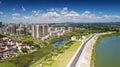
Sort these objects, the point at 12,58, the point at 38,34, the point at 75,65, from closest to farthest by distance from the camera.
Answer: the point at 75,65, the point at 12,58, the point at 38,34

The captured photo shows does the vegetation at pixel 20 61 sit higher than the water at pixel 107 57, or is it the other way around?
the water at pixel 107 57

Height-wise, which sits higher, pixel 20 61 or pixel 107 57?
pixel 107 57

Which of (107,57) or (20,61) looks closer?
(20,61)

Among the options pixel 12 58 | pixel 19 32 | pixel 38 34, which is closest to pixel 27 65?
pixel 12 58

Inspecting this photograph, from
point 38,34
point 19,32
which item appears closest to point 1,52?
point 38,34

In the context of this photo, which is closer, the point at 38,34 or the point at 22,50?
the point at 22,50

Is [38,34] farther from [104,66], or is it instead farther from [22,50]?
[104,66]

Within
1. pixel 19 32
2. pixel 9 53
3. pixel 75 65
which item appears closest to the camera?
pixel 75 65

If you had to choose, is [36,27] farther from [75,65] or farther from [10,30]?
[75,65]

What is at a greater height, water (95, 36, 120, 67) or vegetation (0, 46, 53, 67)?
water (95, 36, 120, 67)
